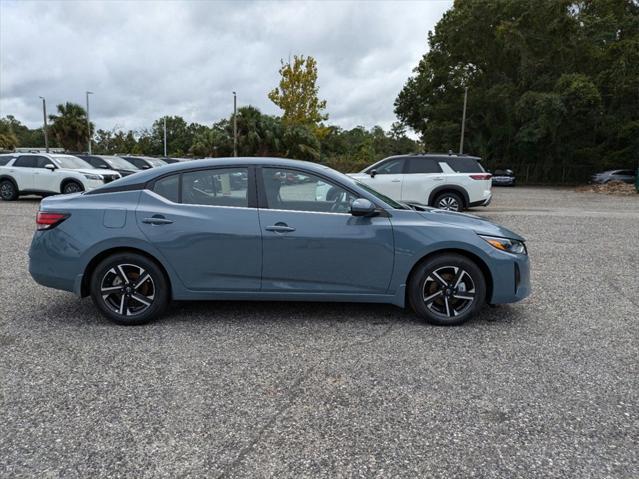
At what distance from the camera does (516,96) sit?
106 ft

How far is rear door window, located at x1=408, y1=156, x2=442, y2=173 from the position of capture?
12.6 meters

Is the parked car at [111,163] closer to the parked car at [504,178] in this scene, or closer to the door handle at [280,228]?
the door handle at [280,228]

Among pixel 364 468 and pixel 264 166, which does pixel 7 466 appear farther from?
pixel 264 166

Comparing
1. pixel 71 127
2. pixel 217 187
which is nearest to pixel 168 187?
pixel 217 187

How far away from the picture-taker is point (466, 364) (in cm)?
364

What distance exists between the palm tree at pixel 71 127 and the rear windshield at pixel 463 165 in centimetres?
5067

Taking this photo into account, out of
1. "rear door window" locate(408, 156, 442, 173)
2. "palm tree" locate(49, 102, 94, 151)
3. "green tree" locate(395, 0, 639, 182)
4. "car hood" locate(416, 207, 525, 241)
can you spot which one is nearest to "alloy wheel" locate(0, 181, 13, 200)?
"rear door window" locate(408, 156, 442, 173)

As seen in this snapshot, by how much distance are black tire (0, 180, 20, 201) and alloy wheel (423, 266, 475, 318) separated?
15.4 meters

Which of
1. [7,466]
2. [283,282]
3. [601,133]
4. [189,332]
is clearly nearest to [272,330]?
[283,282]

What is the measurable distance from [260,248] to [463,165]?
965cm

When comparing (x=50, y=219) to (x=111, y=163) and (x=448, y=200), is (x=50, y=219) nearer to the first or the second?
(x=448, y=200)

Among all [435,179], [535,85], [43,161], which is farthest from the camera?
[535,85]

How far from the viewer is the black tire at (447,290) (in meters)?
4.34

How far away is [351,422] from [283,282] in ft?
5.62
